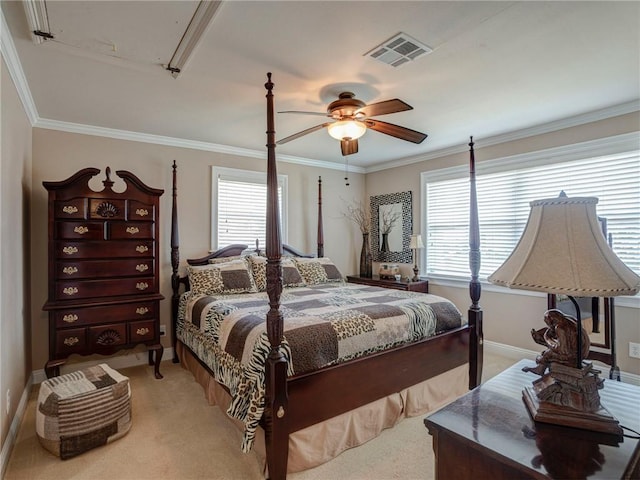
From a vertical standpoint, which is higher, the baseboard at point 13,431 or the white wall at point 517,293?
the white wall at point 517,293

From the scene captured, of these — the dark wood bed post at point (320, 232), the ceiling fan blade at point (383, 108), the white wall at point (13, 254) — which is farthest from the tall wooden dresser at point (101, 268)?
the dark wood bed post at point (320, 232)

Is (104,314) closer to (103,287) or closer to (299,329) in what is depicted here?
(103,287)

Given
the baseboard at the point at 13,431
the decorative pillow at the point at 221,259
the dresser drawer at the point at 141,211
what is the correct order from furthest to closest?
the decorative pillow at the point at 221,259 → the dresser drawer at the point at 141,211 → the baseboard at the point at 13,431

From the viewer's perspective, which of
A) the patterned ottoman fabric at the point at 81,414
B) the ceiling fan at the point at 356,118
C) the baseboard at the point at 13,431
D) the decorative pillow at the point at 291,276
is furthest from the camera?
the decorative pillow at the point at 291,276

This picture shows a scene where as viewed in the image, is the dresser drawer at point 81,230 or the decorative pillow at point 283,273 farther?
the decorative pillow at point 283,273

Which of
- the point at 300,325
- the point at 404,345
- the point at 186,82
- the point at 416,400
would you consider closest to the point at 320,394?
the point at 300,325

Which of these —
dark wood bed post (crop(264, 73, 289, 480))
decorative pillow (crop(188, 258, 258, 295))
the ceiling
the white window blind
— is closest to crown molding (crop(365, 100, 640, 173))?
the ceiling

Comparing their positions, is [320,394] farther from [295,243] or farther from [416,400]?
[295,243]

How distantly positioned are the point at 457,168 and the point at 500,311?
73.1 inches

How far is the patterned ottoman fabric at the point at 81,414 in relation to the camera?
7.09 feet

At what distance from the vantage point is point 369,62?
230 cm

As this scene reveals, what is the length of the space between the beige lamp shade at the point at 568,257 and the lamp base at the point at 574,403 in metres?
0.32

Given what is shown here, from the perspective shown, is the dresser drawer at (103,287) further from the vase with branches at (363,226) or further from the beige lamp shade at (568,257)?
the beige lamp shade at (568,257)

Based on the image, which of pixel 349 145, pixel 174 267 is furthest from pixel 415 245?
pixel 174 267
